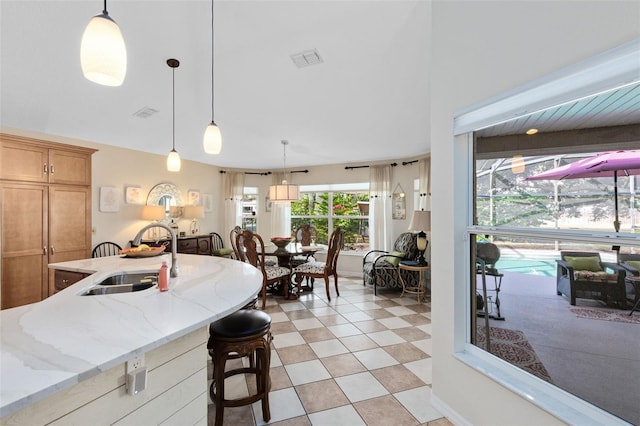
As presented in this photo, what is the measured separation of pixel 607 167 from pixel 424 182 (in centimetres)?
395

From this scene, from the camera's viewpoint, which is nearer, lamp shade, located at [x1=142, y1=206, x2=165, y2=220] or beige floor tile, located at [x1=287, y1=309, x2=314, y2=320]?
beige floor tile, located at [x1=287, y1=309, x2=314, y2=320]

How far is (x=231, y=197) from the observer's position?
6.66 m

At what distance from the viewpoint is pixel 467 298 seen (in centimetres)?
183

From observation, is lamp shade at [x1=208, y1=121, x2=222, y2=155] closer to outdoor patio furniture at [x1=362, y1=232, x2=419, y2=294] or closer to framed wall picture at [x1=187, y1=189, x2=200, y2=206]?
outdoor patio furniture at [x1=362, y1=232, x2=419, y2=294]

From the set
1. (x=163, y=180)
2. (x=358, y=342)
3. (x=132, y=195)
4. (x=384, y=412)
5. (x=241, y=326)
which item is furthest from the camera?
(x=163, y=180)

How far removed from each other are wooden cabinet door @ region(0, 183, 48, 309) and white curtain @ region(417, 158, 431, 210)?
18.3 feet

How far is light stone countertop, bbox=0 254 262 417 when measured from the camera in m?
0.75

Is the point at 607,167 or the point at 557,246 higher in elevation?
the point at 607,167

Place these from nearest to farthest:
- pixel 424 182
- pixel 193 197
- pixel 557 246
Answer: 1. pixel 557 246
2. pixel 424 182
3. pixel 193 197

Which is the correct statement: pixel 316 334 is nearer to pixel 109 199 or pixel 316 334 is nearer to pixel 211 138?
pixel 211 138

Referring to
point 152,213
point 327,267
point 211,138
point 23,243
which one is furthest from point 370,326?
point 23,243

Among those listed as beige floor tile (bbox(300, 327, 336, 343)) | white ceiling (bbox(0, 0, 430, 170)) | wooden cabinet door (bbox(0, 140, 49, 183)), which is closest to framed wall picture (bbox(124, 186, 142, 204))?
white ceiling (bbox(0, 0, 430, 170))

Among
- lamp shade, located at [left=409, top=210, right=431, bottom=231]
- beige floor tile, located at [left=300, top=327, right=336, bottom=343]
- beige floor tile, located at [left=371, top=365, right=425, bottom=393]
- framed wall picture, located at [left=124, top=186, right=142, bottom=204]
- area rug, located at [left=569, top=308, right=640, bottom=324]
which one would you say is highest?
framed wall picture, located at [left=124, top=186, right=142, bottom=204]

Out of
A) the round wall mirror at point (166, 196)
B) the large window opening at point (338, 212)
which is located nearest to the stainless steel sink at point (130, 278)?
the round wall mirror at point (166, 196)
